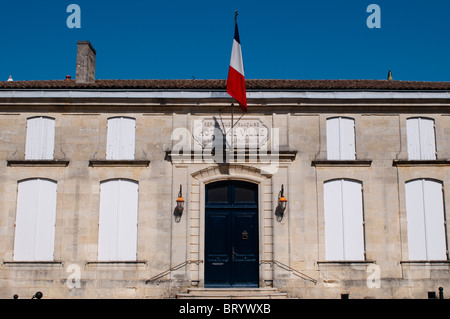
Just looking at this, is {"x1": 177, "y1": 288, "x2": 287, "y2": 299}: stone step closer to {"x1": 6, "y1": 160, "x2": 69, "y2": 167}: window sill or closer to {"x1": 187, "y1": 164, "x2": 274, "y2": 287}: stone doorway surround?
{"x1": 187, "y1": 164, "x2": 274, "y2": 287}: stone doorway surround

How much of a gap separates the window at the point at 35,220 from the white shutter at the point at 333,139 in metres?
8.16

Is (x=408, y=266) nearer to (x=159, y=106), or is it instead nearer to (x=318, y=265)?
(x=318, y=265)

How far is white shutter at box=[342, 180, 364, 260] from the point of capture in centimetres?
1563

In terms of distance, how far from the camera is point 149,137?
16.0m

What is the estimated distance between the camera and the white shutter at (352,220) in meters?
15.6

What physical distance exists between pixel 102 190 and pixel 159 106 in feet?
9.76

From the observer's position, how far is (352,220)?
51.7 feet

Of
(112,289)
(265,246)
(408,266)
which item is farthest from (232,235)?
(408,266)

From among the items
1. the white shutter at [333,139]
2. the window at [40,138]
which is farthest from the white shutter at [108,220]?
the white shutter at [333,139]

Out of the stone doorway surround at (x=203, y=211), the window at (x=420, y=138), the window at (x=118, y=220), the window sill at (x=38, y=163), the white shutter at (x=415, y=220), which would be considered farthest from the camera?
the window at (x=420, y=138)

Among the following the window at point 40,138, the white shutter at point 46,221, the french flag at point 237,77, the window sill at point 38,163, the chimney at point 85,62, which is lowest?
the white shutter at point 46,221

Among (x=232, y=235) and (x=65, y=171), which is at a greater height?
(x=65, y=171)

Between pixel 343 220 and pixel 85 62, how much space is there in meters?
9.71

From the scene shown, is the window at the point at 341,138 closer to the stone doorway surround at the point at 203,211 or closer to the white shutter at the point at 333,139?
the white shutter at the point at 333,139
